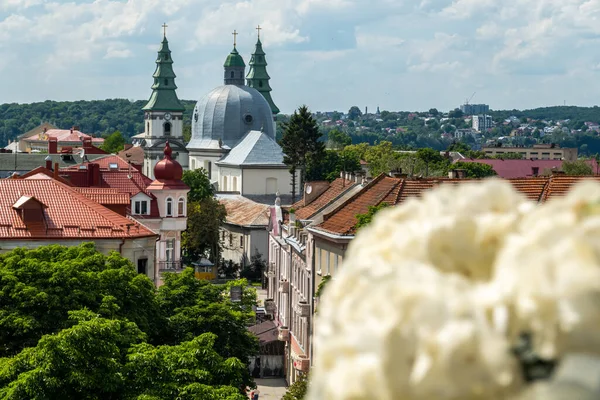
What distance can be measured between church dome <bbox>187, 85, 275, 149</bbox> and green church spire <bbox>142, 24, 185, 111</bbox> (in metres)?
13.6

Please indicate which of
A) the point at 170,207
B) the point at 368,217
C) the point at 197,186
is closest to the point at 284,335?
the point at 170,207

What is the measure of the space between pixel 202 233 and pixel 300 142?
22077mm

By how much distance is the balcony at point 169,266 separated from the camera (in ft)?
222

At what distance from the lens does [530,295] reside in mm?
3322

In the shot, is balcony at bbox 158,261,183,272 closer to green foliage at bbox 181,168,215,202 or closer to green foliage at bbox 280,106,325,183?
green foliage at bbox 181,168,215,202

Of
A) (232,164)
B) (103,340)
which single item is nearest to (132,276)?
(103,340)

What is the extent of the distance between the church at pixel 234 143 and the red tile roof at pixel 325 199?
102 ft

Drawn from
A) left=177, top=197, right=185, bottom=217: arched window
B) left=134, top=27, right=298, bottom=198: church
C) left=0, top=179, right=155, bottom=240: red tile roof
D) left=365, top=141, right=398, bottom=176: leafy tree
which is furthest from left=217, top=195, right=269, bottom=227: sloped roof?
left=0, top=179, right=155, bottom=240: red tile roof

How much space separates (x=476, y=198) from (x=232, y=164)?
124m

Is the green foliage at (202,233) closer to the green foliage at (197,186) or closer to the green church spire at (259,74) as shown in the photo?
the green foliage at (197,186)

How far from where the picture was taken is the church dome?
493 feet

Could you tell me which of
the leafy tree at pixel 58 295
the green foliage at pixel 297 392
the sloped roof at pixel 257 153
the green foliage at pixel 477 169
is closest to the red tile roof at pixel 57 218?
the leafy tree at pixel 58 295

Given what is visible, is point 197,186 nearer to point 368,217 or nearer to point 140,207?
point 140,207

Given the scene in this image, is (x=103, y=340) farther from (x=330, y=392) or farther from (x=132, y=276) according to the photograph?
(x=330, y=392)
